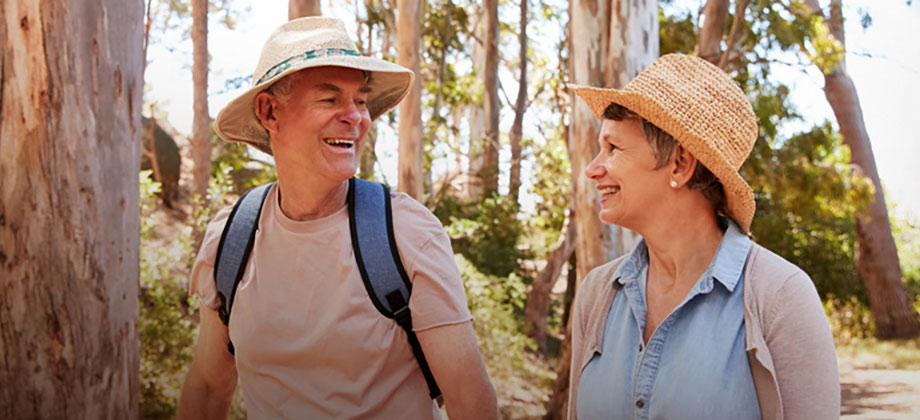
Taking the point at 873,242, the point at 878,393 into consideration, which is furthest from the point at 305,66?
the point at 873,242

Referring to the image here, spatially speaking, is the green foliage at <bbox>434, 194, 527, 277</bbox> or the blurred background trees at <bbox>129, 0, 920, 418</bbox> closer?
the blurred background trees at <bbox>129, 0, 920, 418</bbox>

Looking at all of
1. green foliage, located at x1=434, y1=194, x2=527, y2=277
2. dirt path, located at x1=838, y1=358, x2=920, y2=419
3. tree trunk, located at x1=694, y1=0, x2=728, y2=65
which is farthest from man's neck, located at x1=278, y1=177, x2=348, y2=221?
green foliage, located at x1=434, y1=194, x2=527, y2=277

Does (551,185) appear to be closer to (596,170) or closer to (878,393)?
(878,393)

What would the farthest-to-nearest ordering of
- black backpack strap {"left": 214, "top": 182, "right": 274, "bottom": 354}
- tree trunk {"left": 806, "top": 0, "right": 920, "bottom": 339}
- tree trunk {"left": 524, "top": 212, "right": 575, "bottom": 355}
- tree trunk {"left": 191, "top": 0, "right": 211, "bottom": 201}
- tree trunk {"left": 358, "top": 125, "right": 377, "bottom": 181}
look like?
tree trunk {"left": 806, "top": 0, "right": 920, "bottom": 339}
tree trunk {"left": 524, "top": 212, "right": 575, "bottom": 355}
tree trunk {"left": 191, "top": 0, "right": 211, "bottom": 201}
tree trunk {"left": 358, "top": 125, "right": 377, "bottom": 181}
black backpack strap {"left": 214, "top": 182, "right": 274, "bottom": 354}

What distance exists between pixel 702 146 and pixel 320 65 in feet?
3.36

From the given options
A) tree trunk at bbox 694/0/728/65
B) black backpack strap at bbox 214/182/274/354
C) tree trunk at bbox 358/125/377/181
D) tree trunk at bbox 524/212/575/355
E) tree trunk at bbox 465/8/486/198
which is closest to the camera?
black backpack strap at bbox 214/182/274/354

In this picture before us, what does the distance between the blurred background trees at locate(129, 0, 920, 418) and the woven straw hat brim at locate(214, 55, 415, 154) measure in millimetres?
3964

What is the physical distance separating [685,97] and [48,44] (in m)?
2.37

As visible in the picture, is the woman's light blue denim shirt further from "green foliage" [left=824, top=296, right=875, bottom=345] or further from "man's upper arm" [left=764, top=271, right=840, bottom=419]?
"green foliage" [left=824, top=296, right=875, bottom=345]

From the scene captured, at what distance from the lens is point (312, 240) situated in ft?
7.25

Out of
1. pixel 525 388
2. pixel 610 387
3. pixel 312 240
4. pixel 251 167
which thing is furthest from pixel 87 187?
pixel 251 167

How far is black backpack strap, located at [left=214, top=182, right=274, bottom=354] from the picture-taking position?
230cm

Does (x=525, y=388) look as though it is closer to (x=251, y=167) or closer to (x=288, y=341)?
(x=288, y=341)

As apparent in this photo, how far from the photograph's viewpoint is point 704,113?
1961 mm
